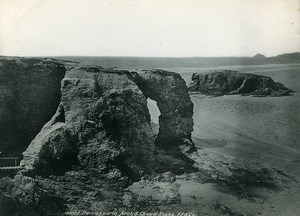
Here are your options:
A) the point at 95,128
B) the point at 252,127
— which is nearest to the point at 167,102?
the point at 95,128

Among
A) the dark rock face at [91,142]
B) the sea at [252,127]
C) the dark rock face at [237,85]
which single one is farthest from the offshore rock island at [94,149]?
the dark rock face at [237,85]

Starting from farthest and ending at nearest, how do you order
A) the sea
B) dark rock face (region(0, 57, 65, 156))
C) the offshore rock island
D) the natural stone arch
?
the sea
the natural stone arch
dark rock face (region(0, 57, 65, 156))
the offshore rock island

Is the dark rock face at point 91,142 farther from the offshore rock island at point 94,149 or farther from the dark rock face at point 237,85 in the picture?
the dark rock face at point 237,85

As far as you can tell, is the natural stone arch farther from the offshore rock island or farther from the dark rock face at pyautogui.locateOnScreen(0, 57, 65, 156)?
the dark rock face at pyautogui.locateOnScreen(0, 57, 65, 156)

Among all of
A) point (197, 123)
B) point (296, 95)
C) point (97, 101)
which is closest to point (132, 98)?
point (97, 101)

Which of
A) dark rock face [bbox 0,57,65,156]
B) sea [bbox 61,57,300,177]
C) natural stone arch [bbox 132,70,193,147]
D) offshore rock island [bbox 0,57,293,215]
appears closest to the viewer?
offshore rock island [bbox 0,57,293,215]

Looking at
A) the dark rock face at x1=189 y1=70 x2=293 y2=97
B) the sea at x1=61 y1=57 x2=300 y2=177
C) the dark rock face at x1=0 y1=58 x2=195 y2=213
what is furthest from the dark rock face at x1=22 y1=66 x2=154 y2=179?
the dark rock face at x1=189 y1=70 x2=293 y2=97
